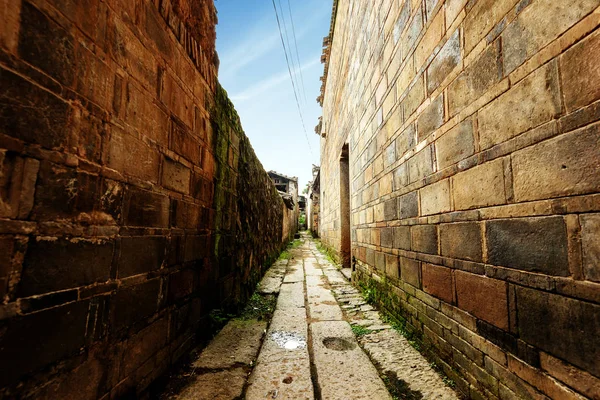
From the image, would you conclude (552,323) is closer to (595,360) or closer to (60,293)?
(595,360)

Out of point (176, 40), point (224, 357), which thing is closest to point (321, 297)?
point (224, 357)

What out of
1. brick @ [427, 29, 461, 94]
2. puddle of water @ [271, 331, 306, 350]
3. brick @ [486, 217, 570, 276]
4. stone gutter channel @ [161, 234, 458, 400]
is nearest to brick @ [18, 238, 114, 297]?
stone gutter channel @ [161, 234, 458, 400]

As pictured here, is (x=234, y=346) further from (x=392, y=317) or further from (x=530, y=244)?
(x=530, y=244)

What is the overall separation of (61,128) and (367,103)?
11.1ft

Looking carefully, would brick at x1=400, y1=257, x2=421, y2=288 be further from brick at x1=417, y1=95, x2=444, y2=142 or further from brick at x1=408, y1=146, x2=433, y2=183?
brick at x1=417, y1=95, x2=444, y2=142

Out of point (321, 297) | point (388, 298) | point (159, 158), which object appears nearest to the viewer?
point (159, 158)

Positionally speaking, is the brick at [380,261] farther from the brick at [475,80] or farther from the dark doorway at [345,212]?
the dark doorway at [345,212]

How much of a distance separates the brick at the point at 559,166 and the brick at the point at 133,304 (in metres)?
1.92

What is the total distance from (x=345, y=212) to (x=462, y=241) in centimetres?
439

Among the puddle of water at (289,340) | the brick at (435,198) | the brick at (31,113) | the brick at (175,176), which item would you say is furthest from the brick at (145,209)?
the brick at (435,198)

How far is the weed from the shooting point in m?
2.40

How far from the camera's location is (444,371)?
1722mm

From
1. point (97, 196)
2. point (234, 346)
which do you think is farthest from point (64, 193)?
Answer: point (234, 346)

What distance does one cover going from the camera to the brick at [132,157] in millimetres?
1266
